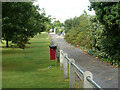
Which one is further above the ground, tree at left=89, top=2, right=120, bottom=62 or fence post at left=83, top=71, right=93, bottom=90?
tree at left=89, top=2, right=120, bottom=62

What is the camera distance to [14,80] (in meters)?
9.73

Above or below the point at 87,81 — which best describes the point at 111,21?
above

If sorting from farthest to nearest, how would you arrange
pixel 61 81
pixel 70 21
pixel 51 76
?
pixel 70 21 → pixel 51 76 → pixel 61 81

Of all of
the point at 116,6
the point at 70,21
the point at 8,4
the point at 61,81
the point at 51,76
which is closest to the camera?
the point at 61,81

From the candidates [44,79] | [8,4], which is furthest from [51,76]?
[8,4]

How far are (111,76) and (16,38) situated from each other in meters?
5.52

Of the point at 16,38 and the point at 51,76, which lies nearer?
the point at 51,76

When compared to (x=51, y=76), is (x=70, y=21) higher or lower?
higher

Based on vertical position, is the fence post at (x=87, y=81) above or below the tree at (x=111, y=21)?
below

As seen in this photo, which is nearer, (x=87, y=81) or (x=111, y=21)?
(x=87, y=81)

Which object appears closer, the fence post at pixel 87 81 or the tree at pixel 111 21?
the fence post at pixel 87 81

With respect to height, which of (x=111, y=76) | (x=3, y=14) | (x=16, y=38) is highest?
(x=3, y=14)

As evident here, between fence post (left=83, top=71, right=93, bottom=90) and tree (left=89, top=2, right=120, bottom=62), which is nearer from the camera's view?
fence post (left=83, top=71, right=93, bottom=90)

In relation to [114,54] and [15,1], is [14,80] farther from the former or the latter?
[114,54]
